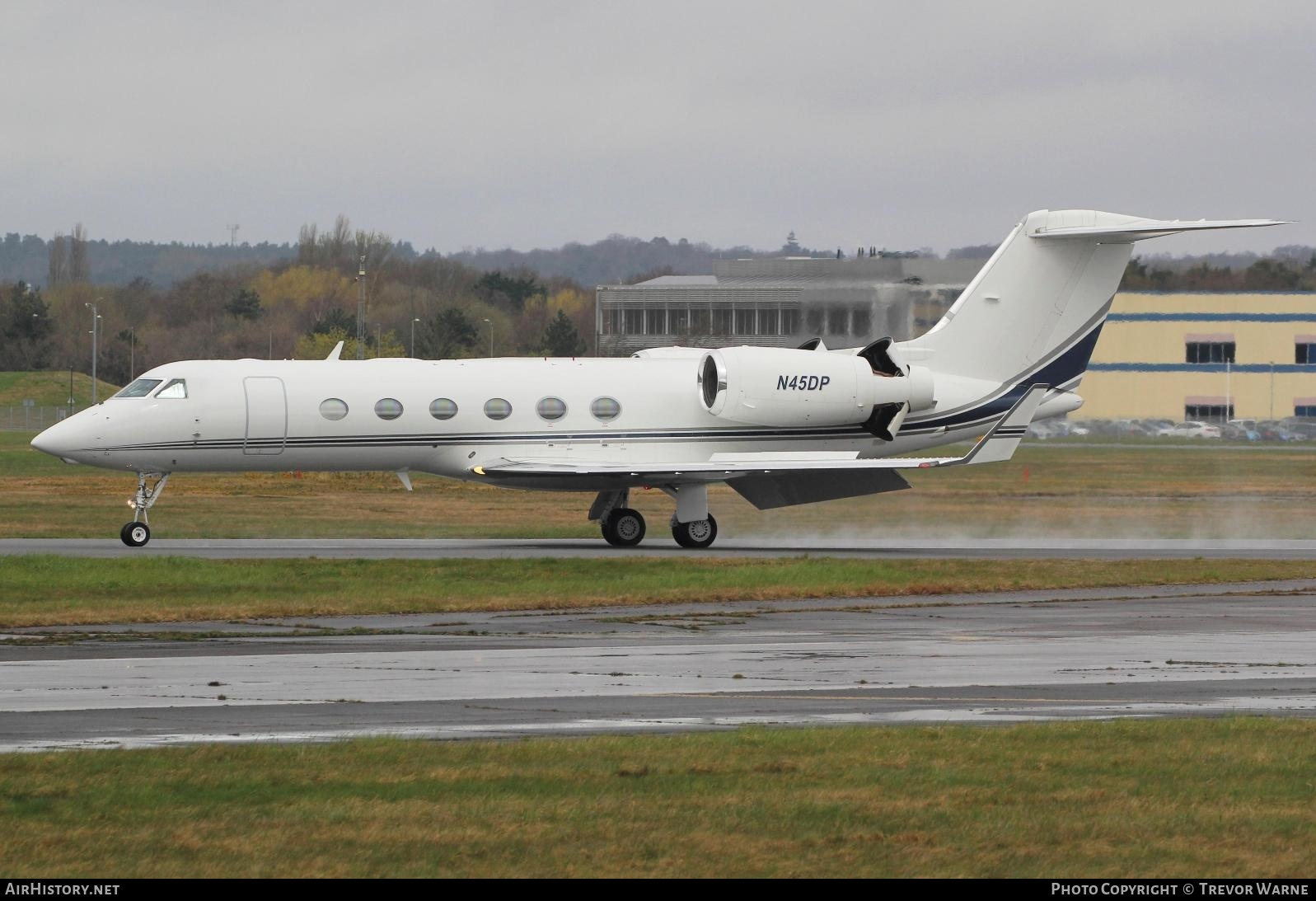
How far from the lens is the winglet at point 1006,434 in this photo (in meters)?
30.4

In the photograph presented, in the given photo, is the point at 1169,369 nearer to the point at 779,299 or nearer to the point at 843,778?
the point at 779,299

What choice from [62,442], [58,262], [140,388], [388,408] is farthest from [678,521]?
[58,262]

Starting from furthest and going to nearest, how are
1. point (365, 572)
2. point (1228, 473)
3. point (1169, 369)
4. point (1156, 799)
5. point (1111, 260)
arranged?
point (1169, 369) → point (1228, 473) → point (1111, 260) → point (365, 572) → point (1156, 799)

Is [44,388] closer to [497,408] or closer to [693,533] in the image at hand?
[497,408]

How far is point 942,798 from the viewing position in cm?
1000

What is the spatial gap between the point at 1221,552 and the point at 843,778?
22.8 meters

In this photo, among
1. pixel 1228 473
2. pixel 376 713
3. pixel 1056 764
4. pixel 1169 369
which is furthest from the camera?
pixel 1169 369

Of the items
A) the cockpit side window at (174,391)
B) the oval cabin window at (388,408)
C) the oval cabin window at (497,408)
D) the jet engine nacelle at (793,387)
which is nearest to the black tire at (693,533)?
the jet engine nacelle at (793,387)

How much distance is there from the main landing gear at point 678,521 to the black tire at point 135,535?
8.01 metres

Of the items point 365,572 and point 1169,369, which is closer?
point 365,572

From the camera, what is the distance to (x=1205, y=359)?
9919 centimetres

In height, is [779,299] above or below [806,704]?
above

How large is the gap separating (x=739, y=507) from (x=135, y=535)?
1405 cm

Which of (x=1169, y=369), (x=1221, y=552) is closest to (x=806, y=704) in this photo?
(x=1221, y=552)
